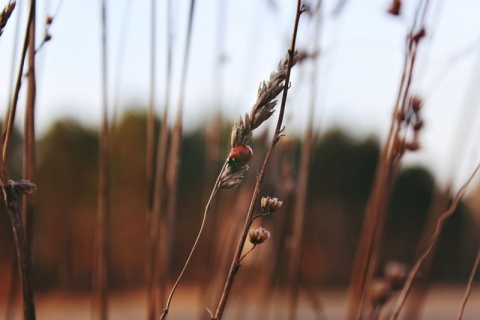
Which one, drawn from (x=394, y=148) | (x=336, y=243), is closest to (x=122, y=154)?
(x=336, y=243)

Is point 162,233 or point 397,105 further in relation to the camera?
point 162,233

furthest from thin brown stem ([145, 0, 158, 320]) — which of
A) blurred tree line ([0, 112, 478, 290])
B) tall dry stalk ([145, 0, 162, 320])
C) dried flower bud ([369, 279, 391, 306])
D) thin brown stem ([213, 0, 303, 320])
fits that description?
blurred tree line ([0, 112, 478, 290])

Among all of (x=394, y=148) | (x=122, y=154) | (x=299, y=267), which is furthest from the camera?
(x=122, y=154)

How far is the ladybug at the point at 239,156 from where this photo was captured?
1.62 ft

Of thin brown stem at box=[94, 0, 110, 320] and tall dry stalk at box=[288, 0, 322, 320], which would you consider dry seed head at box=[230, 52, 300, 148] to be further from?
tall dry stalk at box=[288, 0, 322, 320]

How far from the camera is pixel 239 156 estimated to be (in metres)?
0.49

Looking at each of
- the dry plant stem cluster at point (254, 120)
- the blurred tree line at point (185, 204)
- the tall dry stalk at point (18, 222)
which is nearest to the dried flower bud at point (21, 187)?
the tall dry stalk at point (18, 222)

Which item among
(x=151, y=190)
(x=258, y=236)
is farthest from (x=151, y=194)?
(x=258, y=236)

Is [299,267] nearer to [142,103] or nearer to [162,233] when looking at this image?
[162,233]

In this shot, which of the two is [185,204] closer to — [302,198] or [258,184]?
[302,198]

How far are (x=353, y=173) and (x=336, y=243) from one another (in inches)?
43.6

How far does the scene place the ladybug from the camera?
493 mm

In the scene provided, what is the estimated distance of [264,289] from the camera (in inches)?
53.0

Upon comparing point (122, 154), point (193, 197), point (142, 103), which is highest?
point (142, 103)
